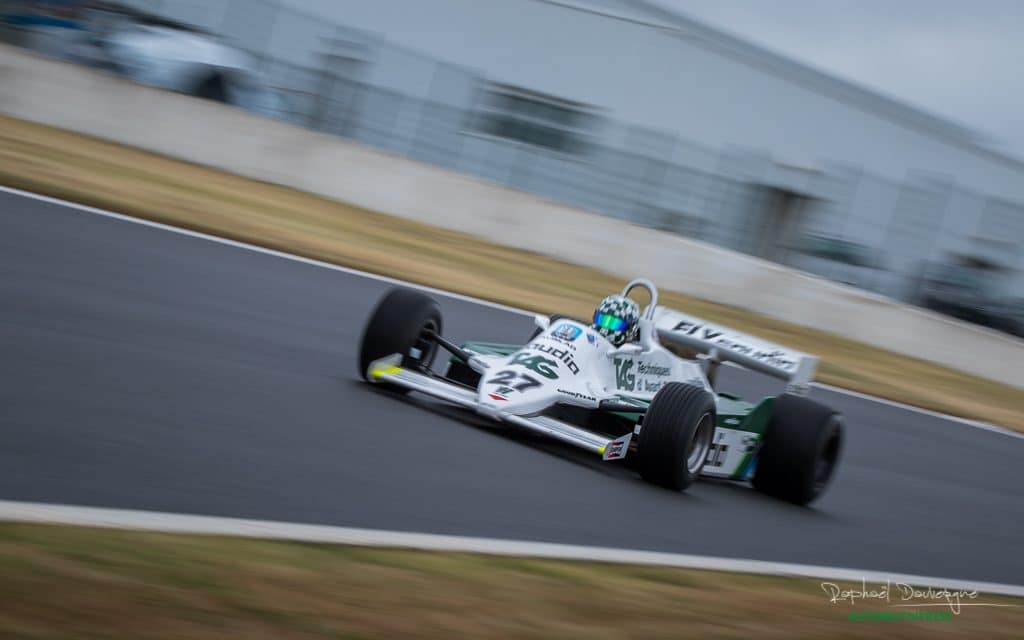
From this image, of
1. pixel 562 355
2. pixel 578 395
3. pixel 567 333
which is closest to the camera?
pixel 578 395

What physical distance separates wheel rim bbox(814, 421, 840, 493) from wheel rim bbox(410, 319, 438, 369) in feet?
7.84

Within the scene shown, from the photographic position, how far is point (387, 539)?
4.96 meters

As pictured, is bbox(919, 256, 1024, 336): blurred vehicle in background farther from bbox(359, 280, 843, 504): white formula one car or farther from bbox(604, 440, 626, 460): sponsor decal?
bbox(604, 440, 626, 460): sponsor decal

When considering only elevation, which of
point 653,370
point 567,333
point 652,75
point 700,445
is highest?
point 652,75

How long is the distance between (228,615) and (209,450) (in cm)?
177

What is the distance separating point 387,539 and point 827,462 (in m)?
4.32

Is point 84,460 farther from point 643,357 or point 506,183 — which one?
point 506,183

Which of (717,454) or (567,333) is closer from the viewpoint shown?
(567,333)

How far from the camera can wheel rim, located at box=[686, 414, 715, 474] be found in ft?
24.4

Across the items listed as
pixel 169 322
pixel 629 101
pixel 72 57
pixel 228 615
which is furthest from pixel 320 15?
pixel 228 615

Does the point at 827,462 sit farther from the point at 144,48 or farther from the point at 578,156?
the point at 144,48

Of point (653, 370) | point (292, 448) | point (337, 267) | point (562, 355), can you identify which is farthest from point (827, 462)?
point (337, 267)

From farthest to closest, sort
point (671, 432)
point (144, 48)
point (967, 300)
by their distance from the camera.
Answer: point (967, 300) → point (144, 48) → point (671, 432)

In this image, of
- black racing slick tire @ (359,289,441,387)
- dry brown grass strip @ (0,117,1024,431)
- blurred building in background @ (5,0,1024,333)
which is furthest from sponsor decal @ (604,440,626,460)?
blurred building in background @ (5,0,1024,333)
